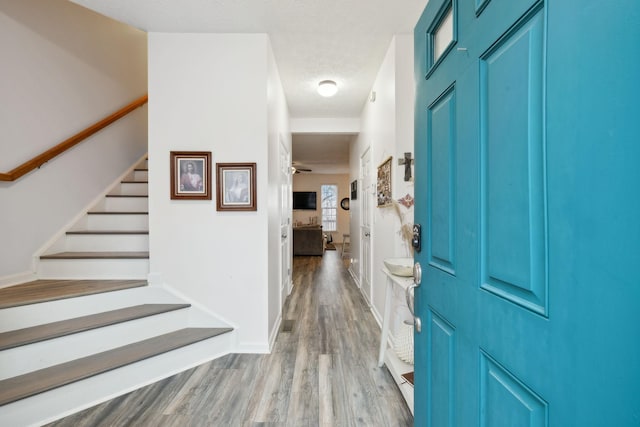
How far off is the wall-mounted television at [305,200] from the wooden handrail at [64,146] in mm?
7515

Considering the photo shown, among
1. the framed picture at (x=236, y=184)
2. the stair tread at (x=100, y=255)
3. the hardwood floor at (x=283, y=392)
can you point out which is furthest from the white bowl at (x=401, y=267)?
the stair tread at (x=100, y=255)

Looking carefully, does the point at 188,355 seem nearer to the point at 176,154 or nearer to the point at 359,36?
the point at 176,154

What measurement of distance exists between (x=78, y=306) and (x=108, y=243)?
803mm

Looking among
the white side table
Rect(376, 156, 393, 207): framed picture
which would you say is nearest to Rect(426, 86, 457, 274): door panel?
the white side table

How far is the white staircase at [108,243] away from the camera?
2434mm

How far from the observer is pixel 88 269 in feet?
8.02

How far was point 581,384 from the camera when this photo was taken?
18.6 inches

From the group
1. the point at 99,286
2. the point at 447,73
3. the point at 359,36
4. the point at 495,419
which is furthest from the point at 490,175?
the point at 99,286

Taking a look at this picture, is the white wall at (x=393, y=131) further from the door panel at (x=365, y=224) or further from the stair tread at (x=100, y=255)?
the stair tread at (x=100, y=255)

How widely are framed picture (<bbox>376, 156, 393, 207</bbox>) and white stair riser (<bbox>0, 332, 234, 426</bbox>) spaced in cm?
184

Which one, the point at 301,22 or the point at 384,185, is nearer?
the point at 301,22

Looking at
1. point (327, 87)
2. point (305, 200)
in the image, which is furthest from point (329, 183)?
point (327, 87)

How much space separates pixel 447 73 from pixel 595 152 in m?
0.62

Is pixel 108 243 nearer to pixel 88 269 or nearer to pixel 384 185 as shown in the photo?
pixel 88 269
